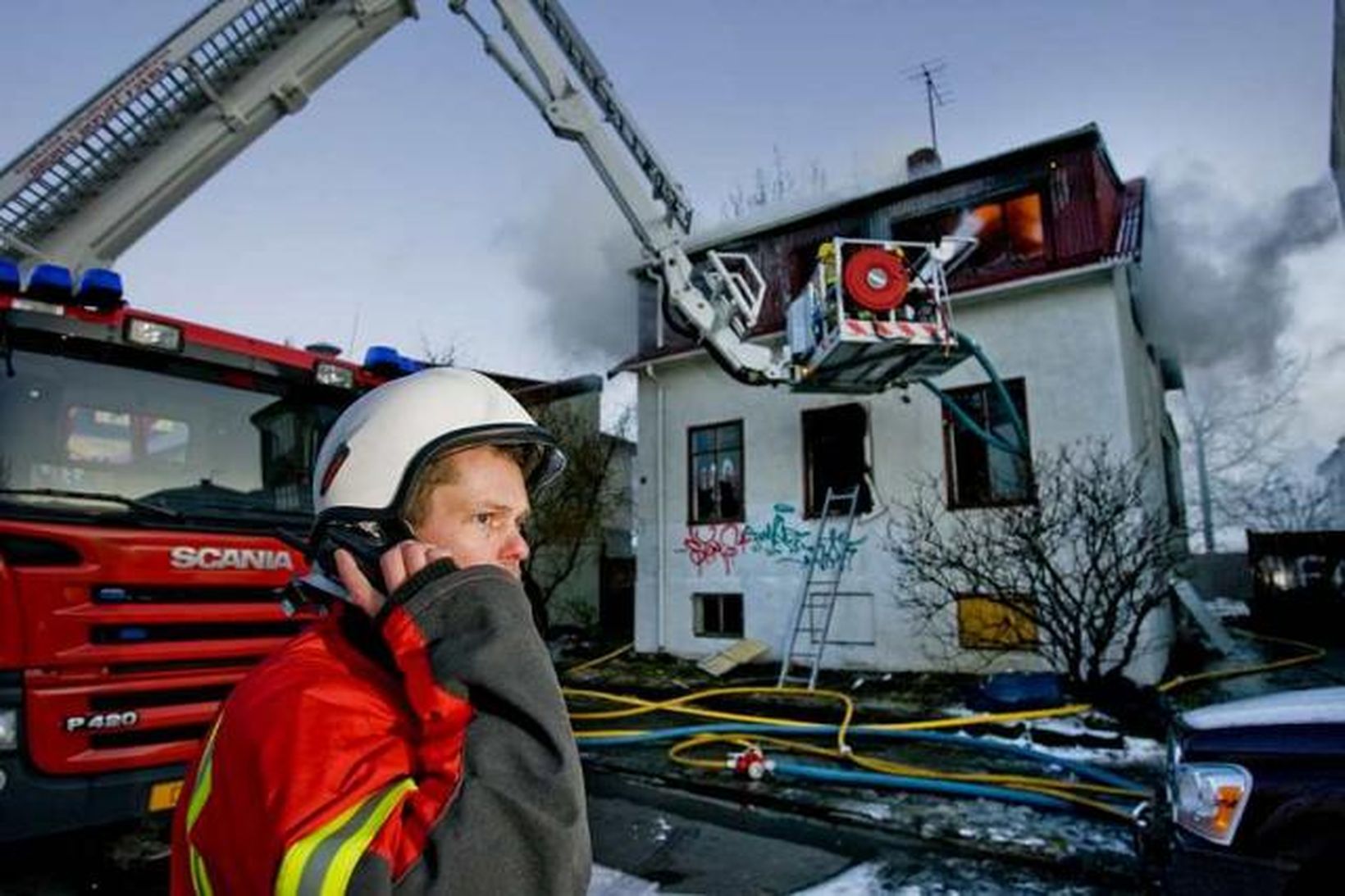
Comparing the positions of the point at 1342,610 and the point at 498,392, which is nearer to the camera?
the point at 498,392

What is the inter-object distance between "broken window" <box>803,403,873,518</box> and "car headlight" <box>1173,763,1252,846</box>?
899 centimetres

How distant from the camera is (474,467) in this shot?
4.77 feet

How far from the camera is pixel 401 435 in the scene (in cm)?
142

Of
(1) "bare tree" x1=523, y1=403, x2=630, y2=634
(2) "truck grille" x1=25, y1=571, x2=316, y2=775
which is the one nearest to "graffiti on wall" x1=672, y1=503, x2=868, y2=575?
(1) "bare tree" x1=523, y1=403, x2=630, y2=634

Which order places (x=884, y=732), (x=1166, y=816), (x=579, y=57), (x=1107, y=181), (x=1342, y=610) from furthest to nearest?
1. (x=1342, y=610)
2. (x=1107, y=181)
3. (x=579, y=57)
4. (x=884, y=732)
5. (x=1166, y=816)

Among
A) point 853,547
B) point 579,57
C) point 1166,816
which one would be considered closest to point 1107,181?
point 853,547

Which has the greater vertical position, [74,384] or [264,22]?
[264,22]

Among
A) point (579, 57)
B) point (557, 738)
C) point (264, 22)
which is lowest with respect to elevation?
point (557, 738)

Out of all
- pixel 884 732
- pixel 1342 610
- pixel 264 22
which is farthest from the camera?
pixel 1342 610

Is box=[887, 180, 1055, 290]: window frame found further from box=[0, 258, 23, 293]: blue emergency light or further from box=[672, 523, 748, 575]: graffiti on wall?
box=[0, 258, 23, 293]: blue emergency light

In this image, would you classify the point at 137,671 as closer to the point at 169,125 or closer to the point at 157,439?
the point at 157,439

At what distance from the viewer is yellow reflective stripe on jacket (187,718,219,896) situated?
103 centimetres

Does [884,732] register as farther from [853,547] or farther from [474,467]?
[474,467]

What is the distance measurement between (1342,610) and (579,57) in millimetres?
14968
